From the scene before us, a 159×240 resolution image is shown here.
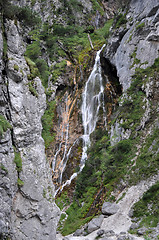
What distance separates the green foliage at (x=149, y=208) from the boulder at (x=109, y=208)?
1401mm

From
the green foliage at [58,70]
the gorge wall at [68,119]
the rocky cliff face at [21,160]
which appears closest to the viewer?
the rocky cliff face at [21,160]

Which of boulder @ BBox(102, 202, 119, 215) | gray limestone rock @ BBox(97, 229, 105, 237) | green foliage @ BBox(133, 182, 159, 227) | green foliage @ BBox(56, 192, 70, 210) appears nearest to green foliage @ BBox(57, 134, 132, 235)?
green foliage @ BBox(56, 192, 70, 210)

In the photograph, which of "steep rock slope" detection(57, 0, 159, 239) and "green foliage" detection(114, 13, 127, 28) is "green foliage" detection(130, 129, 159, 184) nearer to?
"steep rock slope" detection(57, 0, 159, 239)

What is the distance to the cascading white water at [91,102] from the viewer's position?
2005 centimetres

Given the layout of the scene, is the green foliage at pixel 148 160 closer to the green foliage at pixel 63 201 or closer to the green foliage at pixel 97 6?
the green foliage at pixel 63 201

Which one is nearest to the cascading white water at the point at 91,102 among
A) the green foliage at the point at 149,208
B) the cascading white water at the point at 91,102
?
the cascading white water at the point at 91,102

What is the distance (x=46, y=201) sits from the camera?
1041cm

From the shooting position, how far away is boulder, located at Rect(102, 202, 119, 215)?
12.7m

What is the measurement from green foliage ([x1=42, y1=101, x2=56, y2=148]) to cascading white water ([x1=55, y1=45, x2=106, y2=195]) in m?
3.19

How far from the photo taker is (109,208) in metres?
13.0

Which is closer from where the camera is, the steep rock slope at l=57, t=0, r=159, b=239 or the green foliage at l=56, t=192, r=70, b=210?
the steep rock slope at l=57, t=0, r=159, b=239

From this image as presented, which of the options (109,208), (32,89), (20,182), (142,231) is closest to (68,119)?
(32,89)

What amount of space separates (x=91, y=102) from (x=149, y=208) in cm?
1266

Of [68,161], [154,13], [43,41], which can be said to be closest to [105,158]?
[68,161]
